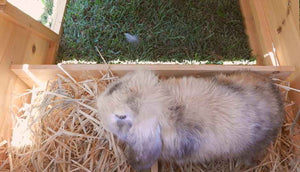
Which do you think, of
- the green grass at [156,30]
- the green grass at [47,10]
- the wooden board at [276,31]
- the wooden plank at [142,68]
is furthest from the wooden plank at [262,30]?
the green grass at [47,10]

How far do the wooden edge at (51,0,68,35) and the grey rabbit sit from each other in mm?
1453

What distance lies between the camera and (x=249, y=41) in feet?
8.23

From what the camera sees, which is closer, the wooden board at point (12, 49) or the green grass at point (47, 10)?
the wooden board at point (12, 49)

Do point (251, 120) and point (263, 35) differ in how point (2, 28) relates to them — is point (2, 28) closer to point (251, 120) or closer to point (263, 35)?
point (251, 120)

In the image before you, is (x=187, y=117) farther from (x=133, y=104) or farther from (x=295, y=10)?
(x=295, y=10)

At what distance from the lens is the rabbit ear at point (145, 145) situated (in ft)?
4.30

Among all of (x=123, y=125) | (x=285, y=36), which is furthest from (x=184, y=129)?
(x=285, y=36)

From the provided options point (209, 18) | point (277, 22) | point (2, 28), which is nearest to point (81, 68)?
point (2, 28)

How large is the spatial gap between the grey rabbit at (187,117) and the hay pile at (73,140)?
296mm

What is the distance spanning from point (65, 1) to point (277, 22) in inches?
91.5

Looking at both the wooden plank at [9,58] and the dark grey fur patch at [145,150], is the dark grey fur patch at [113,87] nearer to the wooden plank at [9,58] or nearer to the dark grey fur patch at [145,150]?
the dark grey fur patch at [145,150]

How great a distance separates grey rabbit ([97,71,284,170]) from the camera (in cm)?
131

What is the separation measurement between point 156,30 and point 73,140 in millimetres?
1514

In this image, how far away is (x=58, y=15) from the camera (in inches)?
99.7
